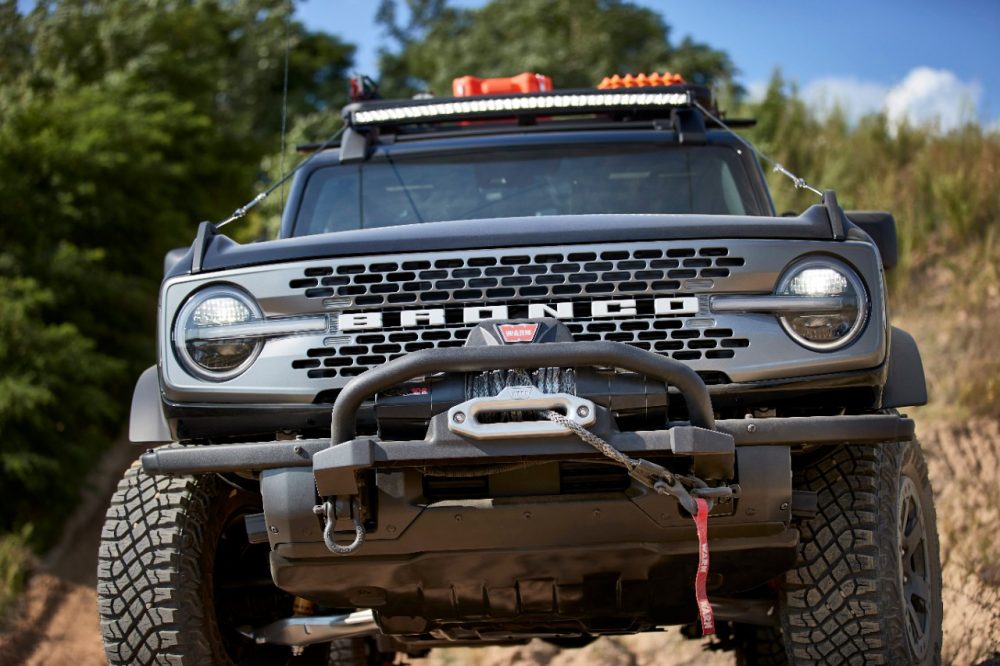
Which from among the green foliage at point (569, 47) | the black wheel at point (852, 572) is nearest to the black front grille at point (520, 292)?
the black wheel at point (852, 572)

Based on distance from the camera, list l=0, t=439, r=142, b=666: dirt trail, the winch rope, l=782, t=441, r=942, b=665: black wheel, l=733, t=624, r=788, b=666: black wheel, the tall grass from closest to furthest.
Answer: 1. the winch rope
2. l=782, t=441, r=942, b=665: black wheel
3. l=733, t=624, r=788, b=666: black wheel
4. the tall grass
5. l=0, t=439, r=142, b=666: dirt trail

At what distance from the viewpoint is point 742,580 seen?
3916 millimetres

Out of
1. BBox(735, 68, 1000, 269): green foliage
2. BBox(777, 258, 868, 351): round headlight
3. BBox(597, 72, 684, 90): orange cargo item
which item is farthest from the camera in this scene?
BBox(735, 68, 1000, 269): green foliage

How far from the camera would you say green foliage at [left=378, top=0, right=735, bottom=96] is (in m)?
22.1

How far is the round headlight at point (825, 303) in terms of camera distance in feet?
12.4

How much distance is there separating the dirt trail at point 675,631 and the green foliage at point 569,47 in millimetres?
11254

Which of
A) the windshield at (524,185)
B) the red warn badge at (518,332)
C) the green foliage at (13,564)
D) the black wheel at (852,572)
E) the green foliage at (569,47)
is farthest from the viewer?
the green foliage at (569,47)

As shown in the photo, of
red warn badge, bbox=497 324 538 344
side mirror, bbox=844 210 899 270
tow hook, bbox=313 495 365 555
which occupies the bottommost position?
tow hook, bbox=313 495 365 555

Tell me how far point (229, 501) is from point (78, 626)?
7.66 metres

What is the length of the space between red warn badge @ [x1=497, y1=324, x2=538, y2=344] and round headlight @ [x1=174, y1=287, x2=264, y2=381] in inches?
28.9

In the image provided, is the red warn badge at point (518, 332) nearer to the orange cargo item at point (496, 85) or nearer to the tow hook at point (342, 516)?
the tow hook at point (342, 516)

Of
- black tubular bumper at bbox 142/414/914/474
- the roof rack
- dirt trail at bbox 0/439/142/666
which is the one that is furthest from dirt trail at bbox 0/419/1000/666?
the roof rack

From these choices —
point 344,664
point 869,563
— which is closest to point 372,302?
point 869,563

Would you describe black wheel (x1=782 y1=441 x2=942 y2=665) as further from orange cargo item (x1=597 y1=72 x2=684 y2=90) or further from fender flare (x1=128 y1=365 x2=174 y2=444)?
orange cargo item (x1=597 y1=72 x2=684 y2=90)
